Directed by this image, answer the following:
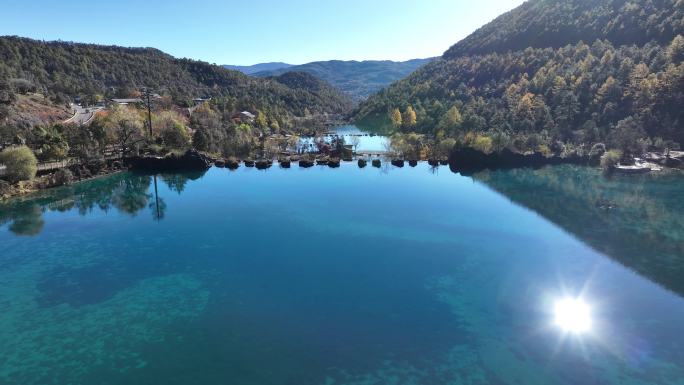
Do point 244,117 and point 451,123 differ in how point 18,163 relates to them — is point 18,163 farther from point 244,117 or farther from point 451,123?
point 451,123

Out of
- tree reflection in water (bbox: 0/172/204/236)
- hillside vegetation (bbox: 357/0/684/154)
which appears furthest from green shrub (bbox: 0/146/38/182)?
hillside vegetation (bbox: 357/0/684/154)

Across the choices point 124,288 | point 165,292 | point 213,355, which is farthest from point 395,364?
point 124,288

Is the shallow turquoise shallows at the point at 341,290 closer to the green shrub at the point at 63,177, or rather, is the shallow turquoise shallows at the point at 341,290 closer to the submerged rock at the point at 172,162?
the green shrub at the point at 63,177

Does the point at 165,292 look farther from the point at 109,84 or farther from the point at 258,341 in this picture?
the point at 109,84

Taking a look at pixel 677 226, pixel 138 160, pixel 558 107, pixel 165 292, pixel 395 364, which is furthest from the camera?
pixel 558 107

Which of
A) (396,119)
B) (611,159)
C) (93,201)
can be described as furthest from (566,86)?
(93,201)

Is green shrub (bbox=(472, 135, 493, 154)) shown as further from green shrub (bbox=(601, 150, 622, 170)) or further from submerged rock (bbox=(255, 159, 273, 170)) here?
submerged rock (bbox=(255, 159, 273, 170))

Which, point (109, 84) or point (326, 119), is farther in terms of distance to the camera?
point (326, 119)
